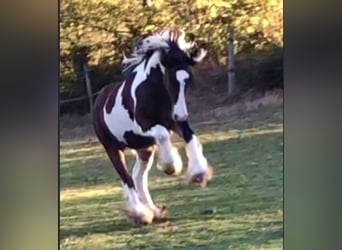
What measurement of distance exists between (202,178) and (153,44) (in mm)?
548

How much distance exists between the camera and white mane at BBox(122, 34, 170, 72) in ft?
8.40

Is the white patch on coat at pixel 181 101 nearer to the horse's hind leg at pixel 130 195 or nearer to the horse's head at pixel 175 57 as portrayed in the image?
the horse's head at pixel 175 57

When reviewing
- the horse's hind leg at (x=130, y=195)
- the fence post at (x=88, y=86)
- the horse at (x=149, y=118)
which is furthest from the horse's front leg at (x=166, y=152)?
the fence post at (x=88, y=86)

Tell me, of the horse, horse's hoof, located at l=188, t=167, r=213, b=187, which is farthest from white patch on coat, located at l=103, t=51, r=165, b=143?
horse's hoof, located at l=188, t=167, r=213, b=187

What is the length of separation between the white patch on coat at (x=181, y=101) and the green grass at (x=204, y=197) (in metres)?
0.07

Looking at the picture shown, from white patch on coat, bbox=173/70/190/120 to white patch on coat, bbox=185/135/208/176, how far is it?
0.32 ft

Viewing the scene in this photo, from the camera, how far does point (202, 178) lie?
2.55m

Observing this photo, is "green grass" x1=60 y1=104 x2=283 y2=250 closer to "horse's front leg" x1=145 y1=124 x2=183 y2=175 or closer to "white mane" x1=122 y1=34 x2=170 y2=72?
"horse's front leg" x1=145 y1=124 x2=183 y2=175

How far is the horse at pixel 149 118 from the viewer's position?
2.55 meters

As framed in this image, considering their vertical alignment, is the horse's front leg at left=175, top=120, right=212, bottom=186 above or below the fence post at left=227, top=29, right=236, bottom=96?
below

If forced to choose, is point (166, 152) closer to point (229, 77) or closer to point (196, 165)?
point (196, 165)

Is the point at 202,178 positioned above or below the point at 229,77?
below

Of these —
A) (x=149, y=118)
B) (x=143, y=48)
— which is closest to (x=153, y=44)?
(x=143, y=48)
